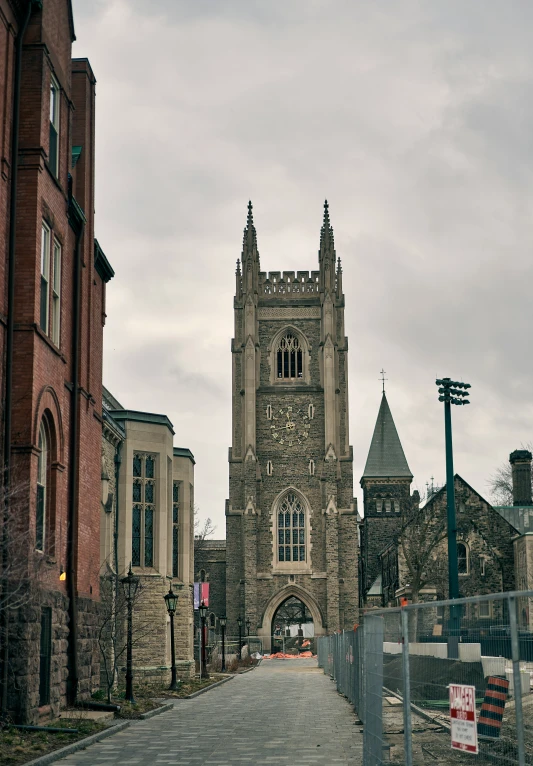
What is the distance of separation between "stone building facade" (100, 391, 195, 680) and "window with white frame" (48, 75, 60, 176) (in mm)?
11931

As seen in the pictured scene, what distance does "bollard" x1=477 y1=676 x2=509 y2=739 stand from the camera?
22.2 feet

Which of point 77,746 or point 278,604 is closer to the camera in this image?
point 77,746

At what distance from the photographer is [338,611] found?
2721 inches

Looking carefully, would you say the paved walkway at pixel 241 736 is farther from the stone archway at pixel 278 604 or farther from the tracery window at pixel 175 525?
the stone archway at pixel 278 604

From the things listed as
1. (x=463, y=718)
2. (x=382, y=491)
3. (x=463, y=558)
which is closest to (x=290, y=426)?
(x=463, y=558)

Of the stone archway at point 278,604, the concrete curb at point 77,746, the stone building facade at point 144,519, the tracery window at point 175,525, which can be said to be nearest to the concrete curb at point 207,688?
the stone building facade at point 144,519

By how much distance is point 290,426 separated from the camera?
72812mm

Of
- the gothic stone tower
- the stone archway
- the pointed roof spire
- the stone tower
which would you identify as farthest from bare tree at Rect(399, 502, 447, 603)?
the pointed roof spire

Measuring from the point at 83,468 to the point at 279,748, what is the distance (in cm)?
776

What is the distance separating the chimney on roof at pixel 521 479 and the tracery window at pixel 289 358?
16.3 m

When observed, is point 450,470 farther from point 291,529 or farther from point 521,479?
point 521,479

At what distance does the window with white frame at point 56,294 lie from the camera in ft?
60.3

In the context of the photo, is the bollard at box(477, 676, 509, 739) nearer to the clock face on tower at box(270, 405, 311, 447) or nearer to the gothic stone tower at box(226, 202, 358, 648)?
the gothic stone tower at box(226, 202, 358, 648)

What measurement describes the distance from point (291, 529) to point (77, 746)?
190 ft
